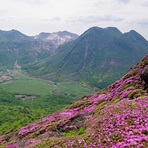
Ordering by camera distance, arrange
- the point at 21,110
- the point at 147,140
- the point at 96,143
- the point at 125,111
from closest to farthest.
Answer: the point at 147,140, the point at 96,143, the point at 125,111, the point at 21,110

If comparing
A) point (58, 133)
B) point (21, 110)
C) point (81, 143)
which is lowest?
point (21, 110)

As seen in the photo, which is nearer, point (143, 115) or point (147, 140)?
point (147, 140)

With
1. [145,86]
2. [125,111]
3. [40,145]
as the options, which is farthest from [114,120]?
[145,86]

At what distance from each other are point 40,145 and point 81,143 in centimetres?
580

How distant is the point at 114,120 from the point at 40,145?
8.64 m

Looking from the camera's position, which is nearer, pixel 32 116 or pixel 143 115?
pixel 143 115

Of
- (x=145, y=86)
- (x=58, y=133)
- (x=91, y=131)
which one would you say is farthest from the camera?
(x=145, y=86)

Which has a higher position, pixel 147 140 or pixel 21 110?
pixel 147 140

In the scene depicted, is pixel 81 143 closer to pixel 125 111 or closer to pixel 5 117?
pixel 125 111

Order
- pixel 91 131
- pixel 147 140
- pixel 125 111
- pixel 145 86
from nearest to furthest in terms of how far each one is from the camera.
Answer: pixel 147 140 → pixel 91 131 → pixel 125 111 → pixel 145 86

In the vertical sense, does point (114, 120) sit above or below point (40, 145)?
above

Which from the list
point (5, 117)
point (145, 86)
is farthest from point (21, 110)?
point (145, 86)

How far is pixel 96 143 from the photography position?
843 inches

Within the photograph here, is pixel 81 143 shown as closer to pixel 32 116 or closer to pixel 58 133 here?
pixel 58 133
